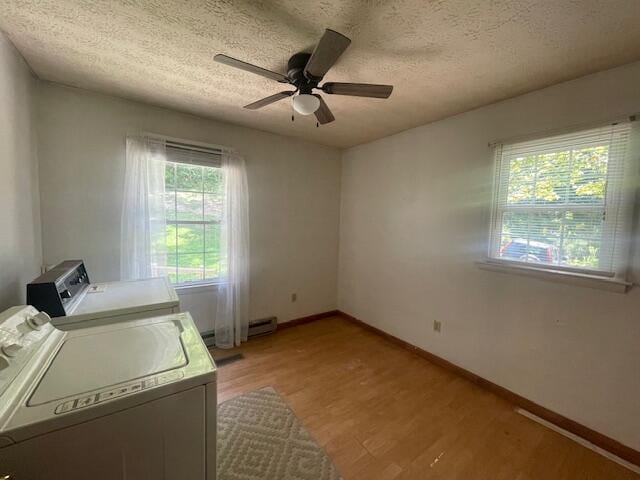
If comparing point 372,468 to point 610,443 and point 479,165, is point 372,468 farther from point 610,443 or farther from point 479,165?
point 479,165

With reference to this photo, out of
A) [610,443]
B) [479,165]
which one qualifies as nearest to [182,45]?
[479,165]

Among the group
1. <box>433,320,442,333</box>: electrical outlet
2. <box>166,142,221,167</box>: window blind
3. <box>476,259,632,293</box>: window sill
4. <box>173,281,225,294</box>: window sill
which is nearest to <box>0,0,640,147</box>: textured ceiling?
<box>166,142,221,167</box>: window blind

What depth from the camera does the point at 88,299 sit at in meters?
1.60

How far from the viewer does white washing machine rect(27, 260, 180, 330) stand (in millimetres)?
1310

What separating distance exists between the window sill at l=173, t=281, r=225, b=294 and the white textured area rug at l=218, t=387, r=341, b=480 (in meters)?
1.17

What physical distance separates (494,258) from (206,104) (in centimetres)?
284

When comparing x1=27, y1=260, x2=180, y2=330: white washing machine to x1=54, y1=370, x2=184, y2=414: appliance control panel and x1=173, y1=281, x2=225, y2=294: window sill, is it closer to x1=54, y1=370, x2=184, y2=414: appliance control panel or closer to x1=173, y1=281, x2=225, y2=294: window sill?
x1=173, y1=281, x2=225, y2=294: window sill

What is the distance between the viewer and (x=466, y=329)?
93.5 inches

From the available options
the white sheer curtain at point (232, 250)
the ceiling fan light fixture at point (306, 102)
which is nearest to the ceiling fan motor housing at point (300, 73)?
the ceiling fan light fixture at point (306, 102)

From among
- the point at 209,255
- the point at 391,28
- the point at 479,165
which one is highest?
the point at 391,28

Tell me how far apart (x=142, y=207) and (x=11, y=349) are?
163 cm

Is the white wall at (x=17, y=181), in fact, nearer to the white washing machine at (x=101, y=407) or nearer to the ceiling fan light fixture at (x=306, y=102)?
the white washing machine at (x=101, y=407)

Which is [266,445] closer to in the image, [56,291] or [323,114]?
[56,291]

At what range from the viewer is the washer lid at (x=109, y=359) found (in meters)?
0.84
